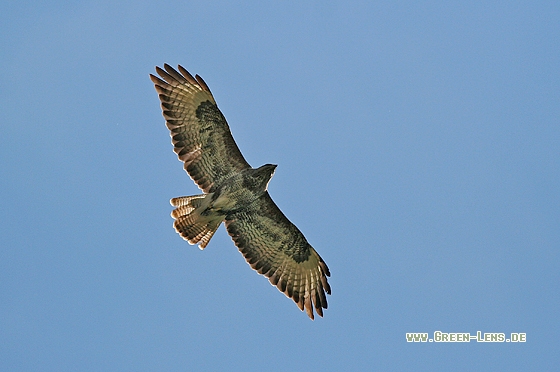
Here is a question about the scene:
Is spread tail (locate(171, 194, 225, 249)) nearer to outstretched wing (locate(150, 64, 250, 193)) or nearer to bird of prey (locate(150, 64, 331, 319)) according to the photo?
bird of prey (locate(150, 64, 331, 319))

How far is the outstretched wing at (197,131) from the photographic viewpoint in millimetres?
17062

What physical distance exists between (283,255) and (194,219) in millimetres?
2094

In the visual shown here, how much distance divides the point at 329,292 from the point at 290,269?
94 cm

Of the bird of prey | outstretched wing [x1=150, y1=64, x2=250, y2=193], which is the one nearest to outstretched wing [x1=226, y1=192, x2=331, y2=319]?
the bird of prey

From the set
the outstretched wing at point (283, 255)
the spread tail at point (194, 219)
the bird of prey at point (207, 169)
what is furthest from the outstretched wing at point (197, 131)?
the outstretched wing at point (283, 255)

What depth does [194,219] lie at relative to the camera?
Result: 56.0ft

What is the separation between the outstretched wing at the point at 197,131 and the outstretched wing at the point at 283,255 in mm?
1053

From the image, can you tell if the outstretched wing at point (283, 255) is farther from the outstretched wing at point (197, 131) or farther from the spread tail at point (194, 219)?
the outstretched wing at point (197, 131)

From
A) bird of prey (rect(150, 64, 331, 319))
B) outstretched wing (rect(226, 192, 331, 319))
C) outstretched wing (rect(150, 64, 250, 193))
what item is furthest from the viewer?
outstretched wing (rect(226, 192, 331, 319))

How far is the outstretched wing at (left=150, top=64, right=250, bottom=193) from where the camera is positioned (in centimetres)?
1706

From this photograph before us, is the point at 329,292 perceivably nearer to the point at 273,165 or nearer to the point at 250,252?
the point at 250,252

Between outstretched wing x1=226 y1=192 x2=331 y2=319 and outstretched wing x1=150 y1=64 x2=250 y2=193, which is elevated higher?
outstretched wing x1=150 y1=64 x2=250 y2=193

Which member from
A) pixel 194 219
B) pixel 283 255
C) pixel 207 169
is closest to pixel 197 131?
pixel 207 169

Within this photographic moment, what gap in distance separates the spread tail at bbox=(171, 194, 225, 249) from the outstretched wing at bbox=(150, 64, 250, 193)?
0.38 metres
